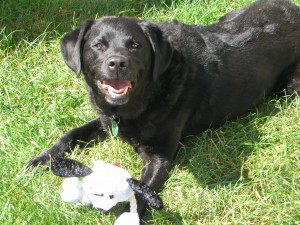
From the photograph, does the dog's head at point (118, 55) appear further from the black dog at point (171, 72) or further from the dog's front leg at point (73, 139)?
the dog's front leg at point (73, 139)

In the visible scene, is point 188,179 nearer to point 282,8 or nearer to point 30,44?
point 282,8

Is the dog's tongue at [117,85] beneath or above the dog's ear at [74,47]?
beneath

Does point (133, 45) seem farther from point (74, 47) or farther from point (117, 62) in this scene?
point (74, 47)

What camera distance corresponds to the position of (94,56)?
10.7 ft

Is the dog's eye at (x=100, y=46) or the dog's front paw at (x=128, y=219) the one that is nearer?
the dog's front paw at (x=128, y=219)

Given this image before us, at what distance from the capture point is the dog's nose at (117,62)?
3.08 meters

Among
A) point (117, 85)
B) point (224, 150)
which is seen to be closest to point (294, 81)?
point (224, 150)

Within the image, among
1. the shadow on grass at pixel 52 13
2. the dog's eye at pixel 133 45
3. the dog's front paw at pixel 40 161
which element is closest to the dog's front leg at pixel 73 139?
the dog's front paw at pixel 40 161

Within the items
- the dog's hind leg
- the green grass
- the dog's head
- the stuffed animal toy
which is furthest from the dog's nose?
the dog's hind leg

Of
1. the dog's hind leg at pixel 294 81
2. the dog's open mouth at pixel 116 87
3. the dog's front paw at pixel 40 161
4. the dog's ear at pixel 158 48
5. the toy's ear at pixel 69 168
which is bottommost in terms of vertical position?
the dog's front paw at pixel 40 161

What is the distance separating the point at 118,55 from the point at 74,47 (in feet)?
1.20

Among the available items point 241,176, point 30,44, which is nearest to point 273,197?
point 241,176

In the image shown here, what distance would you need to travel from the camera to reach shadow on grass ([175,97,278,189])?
3.38 metres

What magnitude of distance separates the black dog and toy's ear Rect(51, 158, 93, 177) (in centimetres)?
40
